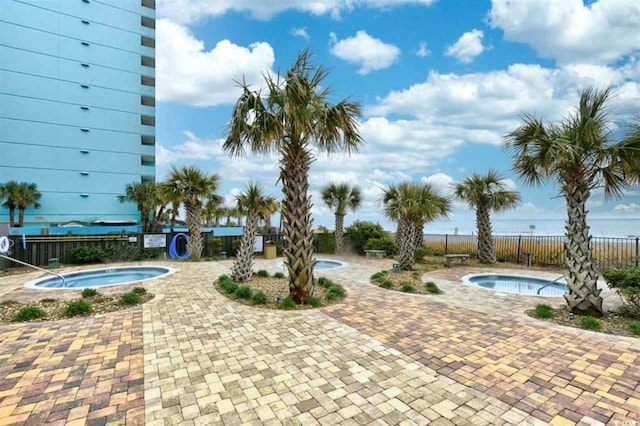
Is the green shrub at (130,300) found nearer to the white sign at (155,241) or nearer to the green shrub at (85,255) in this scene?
the green shrub at (85,255)

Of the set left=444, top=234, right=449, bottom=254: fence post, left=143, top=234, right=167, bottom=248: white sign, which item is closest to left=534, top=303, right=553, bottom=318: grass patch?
left=444, top=234, right=449, bottom=254: fence post

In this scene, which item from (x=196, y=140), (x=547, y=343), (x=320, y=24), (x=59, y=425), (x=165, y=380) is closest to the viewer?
(x=59, y=425)

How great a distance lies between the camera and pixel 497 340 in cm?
478

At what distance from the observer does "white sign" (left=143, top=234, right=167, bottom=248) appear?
15.0 m

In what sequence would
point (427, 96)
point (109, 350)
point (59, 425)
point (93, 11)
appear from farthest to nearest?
1. point (93, 11)
2. point (427, 96)
3. point (109, 350)
4. point (59, 425)

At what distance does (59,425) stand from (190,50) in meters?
17.1

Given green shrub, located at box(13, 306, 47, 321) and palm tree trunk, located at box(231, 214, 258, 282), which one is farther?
palm tree trunk, located at box(231, 214, 258, 282)

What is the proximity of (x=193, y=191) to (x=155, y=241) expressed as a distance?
11.0 ft

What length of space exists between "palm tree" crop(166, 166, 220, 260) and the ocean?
10428mm

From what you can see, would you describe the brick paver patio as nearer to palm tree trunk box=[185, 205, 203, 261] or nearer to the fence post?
palm tree trunk box=[185, 205, 203, 261]

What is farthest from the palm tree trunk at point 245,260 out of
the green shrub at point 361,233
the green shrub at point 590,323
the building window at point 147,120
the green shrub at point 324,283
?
the building window at point 147,120

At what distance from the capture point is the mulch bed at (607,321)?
5227 mm

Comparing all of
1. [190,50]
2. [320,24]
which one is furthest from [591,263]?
[190,50]

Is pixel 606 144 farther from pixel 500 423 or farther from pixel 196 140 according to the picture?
pixel 196 140
